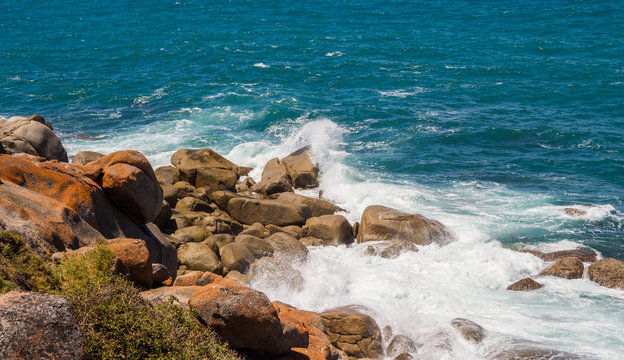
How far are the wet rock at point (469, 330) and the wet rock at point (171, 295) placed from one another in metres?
9.86

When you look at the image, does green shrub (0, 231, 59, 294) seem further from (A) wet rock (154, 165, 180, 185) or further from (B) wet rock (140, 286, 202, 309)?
(A) wet rock (154, 165, 180, 185)

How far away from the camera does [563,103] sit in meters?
43.9

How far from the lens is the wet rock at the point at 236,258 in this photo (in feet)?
71.9

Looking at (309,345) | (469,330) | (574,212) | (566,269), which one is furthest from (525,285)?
(309,345)

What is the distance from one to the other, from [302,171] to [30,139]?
14532mm

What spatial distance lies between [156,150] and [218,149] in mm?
4171

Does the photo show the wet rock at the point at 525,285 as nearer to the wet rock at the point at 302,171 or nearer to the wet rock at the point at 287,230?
the wet rock at the point at 287,230

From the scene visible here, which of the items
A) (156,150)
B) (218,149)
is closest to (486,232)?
(218,149)

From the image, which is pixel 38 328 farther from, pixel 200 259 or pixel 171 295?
pixel 200 259

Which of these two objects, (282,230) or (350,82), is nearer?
(282,230)

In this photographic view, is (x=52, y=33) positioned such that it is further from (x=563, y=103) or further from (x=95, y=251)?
(x=95, y=251)

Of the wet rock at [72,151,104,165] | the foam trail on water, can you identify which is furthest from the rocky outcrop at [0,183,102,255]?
the wet rock at [72,151,104,165]

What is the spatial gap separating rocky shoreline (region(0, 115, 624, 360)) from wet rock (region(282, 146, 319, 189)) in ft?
0.22

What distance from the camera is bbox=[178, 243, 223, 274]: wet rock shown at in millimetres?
21281
